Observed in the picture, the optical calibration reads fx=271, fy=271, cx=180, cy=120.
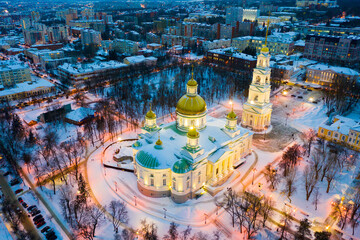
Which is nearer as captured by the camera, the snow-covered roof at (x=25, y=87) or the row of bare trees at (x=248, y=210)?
the row of bare trees at (x=248, y=210)

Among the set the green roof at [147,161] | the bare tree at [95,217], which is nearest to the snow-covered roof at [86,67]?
the green roof at [147,161]

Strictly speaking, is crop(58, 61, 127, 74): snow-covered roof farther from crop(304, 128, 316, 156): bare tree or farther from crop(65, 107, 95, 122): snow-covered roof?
crop(304, 128, 316, 156): bare tree

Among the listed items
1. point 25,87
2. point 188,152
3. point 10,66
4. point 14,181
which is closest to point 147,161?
point 188,152

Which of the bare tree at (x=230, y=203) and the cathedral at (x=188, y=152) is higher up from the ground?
the cathedral at (x=188, y=152)

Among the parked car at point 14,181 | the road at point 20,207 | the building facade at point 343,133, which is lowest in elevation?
the road at point 20,207

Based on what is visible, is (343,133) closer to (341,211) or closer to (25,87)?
(341,211)

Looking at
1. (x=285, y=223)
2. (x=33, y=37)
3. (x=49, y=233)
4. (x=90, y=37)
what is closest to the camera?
(x=285, y=223)

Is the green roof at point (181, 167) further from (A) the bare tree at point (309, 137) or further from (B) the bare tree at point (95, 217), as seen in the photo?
(A) the bare tree at point (309, 137)

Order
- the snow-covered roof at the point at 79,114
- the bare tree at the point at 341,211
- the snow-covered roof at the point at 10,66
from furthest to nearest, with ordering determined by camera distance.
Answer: the snow-covered roof at the point at 10,66
the snow-covered roof at the point at 79,114
the bare tree at the point at 341,211
